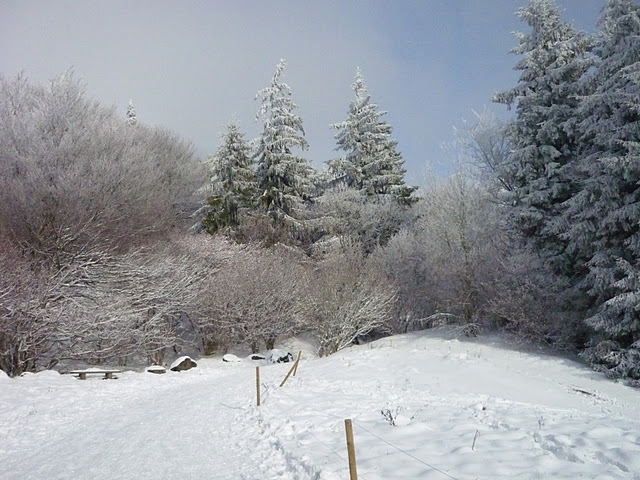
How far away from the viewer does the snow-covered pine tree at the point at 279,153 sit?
29.8 metres

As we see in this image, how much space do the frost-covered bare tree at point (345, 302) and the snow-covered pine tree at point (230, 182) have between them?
9.02 metres

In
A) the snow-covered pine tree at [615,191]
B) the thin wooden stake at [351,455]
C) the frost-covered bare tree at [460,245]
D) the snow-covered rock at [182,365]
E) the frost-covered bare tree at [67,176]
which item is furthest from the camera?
the frost-covered bare tree at [460,245]

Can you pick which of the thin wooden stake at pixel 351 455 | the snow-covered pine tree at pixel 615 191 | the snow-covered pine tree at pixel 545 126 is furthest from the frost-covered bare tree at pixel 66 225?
the snow-covered pine tree at pixel 615 191

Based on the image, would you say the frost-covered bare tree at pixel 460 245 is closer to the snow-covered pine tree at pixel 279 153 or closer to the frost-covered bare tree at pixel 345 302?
the frost-covered bare tree at pixel 345 302

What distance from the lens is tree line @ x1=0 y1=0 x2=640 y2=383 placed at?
599 inches

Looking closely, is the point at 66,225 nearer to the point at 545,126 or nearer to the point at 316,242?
the point at 316,242

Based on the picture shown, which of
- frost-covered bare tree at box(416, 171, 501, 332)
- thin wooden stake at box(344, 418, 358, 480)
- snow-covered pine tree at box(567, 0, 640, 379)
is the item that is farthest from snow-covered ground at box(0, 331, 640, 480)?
frost-covered bare tree at box(416, 171, 501, 332)

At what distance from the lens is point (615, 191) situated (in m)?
14.7

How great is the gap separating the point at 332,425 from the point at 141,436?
337 centimetres

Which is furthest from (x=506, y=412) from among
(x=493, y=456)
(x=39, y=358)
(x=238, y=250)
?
(x=238, y=250)

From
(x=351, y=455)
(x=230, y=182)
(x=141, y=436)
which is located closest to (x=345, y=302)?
(x=230, y=182)

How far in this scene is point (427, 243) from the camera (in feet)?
84.2

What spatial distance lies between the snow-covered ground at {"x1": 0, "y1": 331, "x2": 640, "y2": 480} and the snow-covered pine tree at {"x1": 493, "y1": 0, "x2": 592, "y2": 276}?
6250mm

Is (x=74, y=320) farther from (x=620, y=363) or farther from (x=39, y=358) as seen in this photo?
(x=620, y=363)
